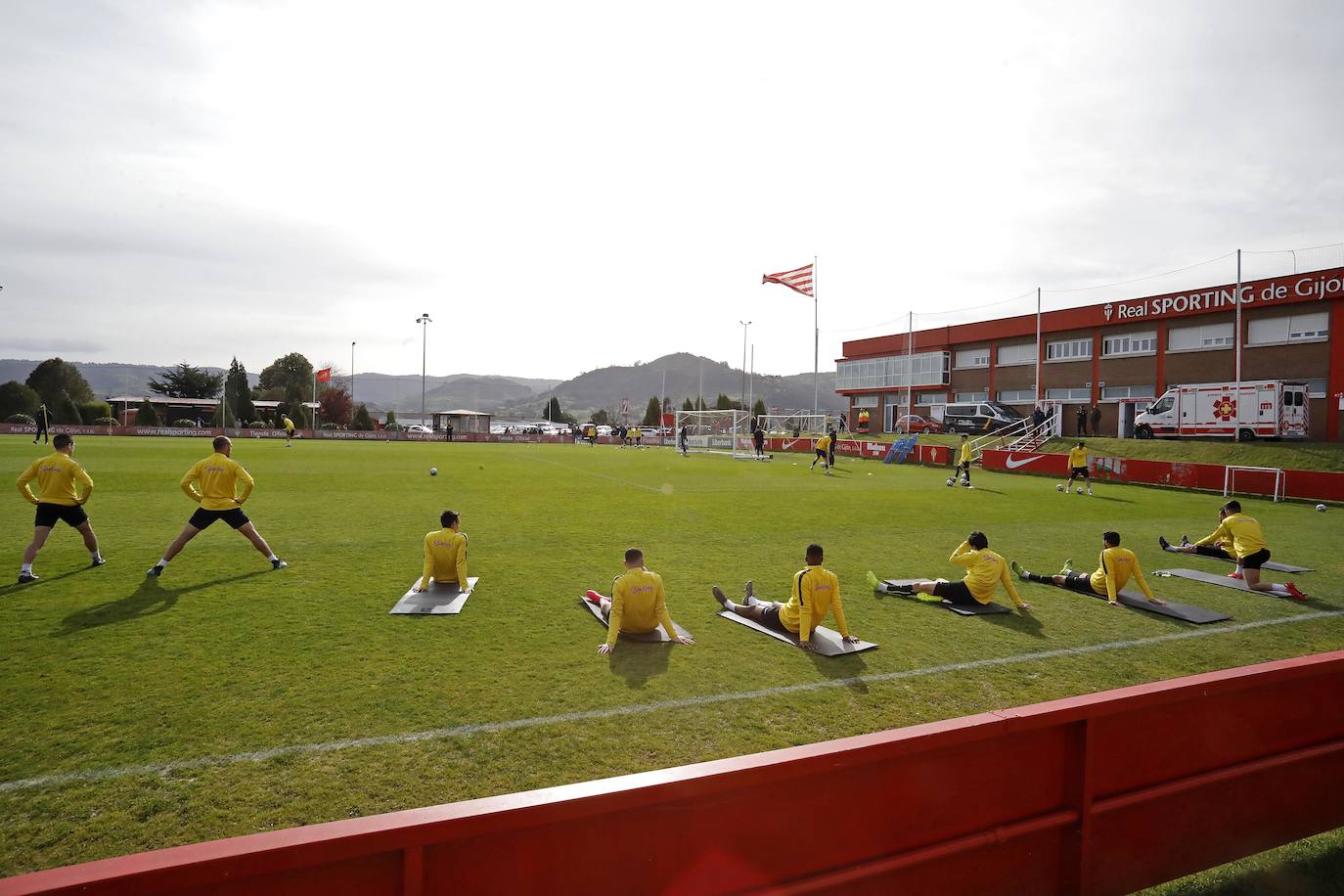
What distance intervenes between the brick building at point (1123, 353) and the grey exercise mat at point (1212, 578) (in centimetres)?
3410

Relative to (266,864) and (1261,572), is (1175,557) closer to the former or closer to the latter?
(1261,572)

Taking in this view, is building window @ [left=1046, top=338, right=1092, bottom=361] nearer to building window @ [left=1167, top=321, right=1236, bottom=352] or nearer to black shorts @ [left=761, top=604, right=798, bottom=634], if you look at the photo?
building window @ [left=1167, top=321, right=1236, bottom=352]

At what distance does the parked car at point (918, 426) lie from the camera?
53.8 m

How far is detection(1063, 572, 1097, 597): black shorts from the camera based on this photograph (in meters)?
10.2

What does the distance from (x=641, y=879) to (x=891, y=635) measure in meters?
5.98

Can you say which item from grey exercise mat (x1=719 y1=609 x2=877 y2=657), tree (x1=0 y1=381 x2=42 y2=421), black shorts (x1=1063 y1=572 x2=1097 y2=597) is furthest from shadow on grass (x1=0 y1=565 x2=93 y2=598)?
tree (x1=0 y1=381 x2=42 y2=421)

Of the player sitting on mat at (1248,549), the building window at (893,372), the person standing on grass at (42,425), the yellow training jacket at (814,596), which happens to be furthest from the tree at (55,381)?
the player sitting on mat at (1248,549)

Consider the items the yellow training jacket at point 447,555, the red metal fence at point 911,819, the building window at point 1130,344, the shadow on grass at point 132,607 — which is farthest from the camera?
the building window at point 1130,344

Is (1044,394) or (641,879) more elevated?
(1044,394)

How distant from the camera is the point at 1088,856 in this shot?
340 centimetres

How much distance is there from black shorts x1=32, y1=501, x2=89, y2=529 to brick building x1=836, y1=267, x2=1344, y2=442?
48.3 m

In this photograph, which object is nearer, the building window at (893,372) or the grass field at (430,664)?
the grass field at (430,664)

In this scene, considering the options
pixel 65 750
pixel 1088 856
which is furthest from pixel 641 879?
pixel 65 750

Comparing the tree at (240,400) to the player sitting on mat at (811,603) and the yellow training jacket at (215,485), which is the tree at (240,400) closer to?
the yellow training jacket at (215,485)
